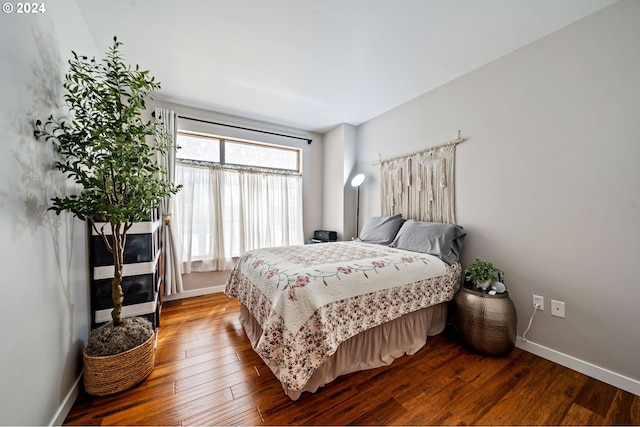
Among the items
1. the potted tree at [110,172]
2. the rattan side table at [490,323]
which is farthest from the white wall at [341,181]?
the potted tree at [110,172]

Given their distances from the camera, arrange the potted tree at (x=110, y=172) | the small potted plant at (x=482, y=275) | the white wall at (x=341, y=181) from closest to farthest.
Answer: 1. the potted tree at (x=110, y=172)
2. the small potted plant at (x=482, y=275)
3. the white wall at (x=341, y=181)

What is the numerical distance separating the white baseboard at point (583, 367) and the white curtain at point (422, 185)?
1.26 metres

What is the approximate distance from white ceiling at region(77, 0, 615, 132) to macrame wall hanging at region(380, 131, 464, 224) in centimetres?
83

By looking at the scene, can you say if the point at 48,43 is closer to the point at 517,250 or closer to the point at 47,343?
the point at 47,343

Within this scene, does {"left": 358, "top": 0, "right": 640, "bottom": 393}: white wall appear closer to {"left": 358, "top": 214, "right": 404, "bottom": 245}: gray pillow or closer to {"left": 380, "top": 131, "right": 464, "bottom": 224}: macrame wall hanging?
{"left": 380, "top": 131, "right": 464, "bottom": 224}: macrame wall hanging

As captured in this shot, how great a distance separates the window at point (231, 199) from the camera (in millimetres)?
3127

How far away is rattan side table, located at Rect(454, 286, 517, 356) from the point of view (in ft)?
5.98

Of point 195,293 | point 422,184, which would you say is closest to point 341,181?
point 422,184

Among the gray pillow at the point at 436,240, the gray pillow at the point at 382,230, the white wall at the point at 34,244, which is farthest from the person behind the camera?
the gray pillow at the point at 382,230

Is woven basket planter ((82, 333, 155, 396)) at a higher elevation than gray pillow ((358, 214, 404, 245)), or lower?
lower

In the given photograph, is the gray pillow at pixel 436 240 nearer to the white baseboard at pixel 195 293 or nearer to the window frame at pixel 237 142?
the window frame at pixel 237 142

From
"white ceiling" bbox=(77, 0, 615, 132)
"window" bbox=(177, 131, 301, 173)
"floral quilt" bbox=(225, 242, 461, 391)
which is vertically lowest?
"floral quilt" bbox=(225, 242, 461, 391)

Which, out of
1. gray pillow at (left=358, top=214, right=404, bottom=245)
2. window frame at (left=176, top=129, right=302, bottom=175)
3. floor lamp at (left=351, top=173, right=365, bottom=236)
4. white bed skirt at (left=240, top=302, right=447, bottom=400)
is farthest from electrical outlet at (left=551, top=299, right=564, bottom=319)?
window frame at (left=176, top=129, right=302, bottom=175)

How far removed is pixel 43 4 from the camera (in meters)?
1.25
